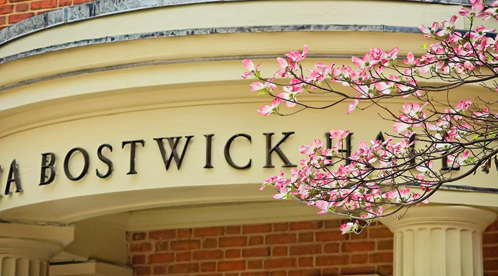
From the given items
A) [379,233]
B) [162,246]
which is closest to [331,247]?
[379,233]

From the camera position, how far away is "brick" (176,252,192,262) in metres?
8.95

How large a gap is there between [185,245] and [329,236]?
4.91ft

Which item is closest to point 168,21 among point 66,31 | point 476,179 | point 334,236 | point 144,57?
point 144,57

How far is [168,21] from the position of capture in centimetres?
624

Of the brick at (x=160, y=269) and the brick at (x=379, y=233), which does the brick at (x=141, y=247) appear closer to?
the brick at (x=160, y=269)

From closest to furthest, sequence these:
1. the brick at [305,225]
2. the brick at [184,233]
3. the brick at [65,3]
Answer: the brick at [65,3]
the brick at [305,225]
the brick at [184,233]

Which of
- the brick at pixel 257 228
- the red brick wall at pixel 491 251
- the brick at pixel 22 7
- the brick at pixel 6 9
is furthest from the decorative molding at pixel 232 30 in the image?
the brick at pixel 257 228

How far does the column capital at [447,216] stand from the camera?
5938mm

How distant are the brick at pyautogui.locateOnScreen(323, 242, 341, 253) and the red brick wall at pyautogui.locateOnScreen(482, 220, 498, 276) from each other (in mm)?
1318

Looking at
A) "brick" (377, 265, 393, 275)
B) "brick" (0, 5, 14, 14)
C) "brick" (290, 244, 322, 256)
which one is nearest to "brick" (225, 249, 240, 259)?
"brick" (290, 244, 322, 256)

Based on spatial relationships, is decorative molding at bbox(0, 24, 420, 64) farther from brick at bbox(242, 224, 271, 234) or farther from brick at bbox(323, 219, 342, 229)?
brick at bbox(242, 224, 271, 234)

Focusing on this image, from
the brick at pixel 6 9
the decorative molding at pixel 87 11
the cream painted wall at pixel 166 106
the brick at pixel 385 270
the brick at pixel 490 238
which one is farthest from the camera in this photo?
the brick at pixel 385 270

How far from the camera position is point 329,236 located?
8.41 meters

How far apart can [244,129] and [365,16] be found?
1088 mm
